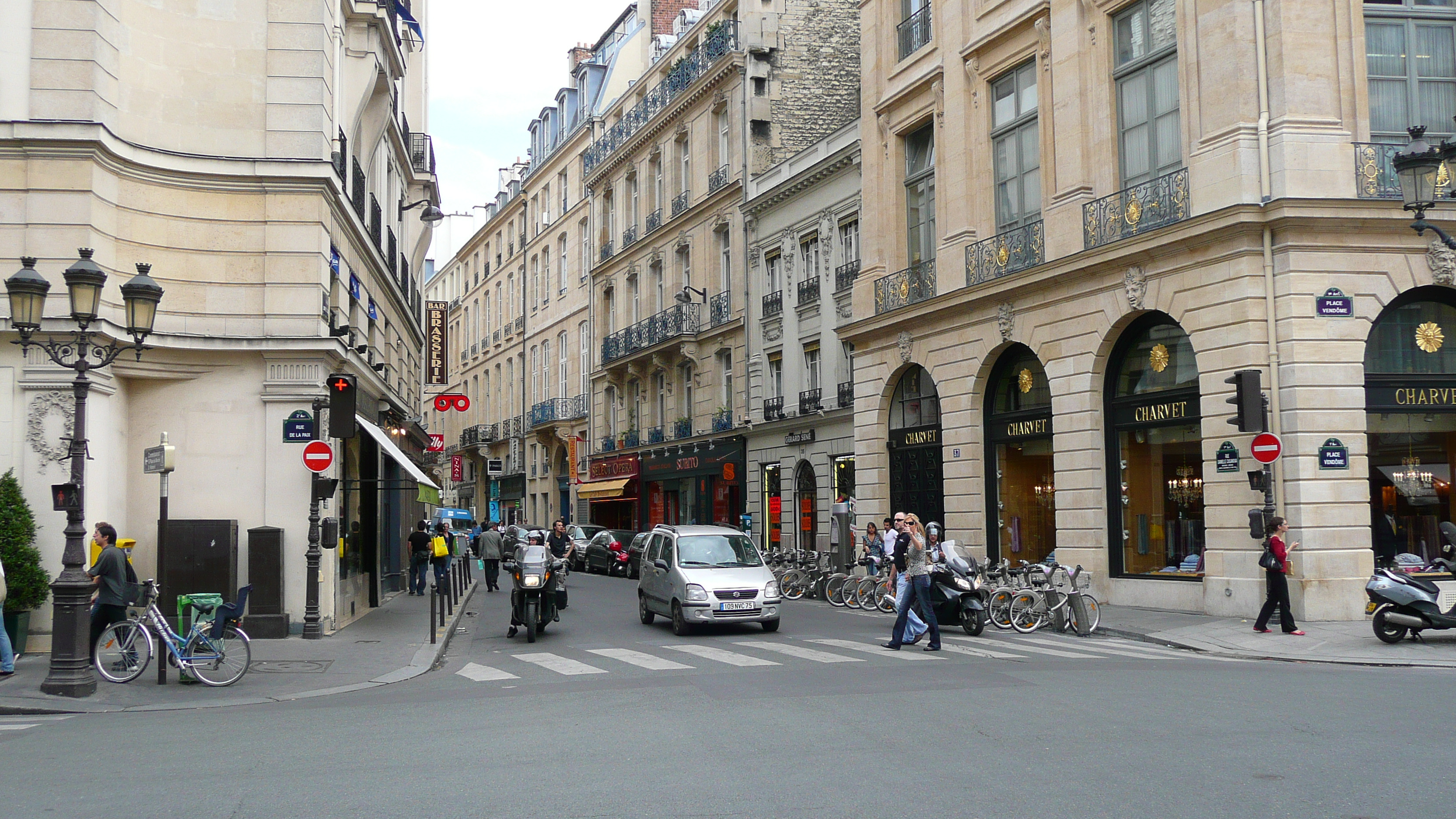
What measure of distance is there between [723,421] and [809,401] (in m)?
5.92

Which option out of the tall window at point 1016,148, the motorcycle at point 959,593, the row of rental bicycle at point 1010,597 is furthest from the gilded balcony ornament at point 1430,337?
the motorcycle at point 959,593

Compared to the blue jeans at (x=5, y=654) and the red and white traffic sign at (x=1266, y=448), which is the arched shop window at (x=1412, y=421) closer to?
the red and white traffic sign at (x=1266, y=448)

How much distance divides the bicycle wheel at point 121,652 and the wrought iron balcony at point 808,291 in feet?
75.0

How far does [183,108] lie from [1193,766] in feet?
52.4

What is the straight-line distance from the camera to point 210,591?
16547 mm

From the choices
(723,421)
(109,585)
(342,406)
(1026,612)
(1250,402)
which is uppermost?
(723,421)

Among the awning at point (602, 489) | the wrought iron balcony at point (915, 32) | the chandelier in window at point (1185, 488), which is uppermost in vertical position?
the wrought iron balcony at point (915, 32)

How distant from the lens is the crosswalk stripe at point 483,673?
13.0m

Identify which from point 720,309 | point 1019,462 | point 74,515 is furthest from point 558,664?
point 720,309

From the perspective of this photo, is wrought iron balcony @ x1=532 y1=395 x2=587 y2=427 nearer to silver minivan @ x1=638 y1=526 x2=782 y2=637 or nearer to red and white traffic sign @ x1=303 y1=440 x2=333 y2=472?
silver minivan @ x1=638 y1=526 x2=782 y2=637

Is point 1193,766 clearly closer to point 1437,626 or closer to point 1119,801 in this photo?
point 1119,801

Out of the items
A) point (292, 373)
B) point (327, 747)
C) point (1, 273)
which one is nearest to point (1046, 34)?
point (292, 373)

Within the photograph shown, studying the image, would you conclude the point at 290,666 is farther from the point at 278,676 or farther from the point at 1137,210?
the point at 1137,210

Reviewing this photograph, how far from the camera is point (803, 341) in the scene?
3400 cm
